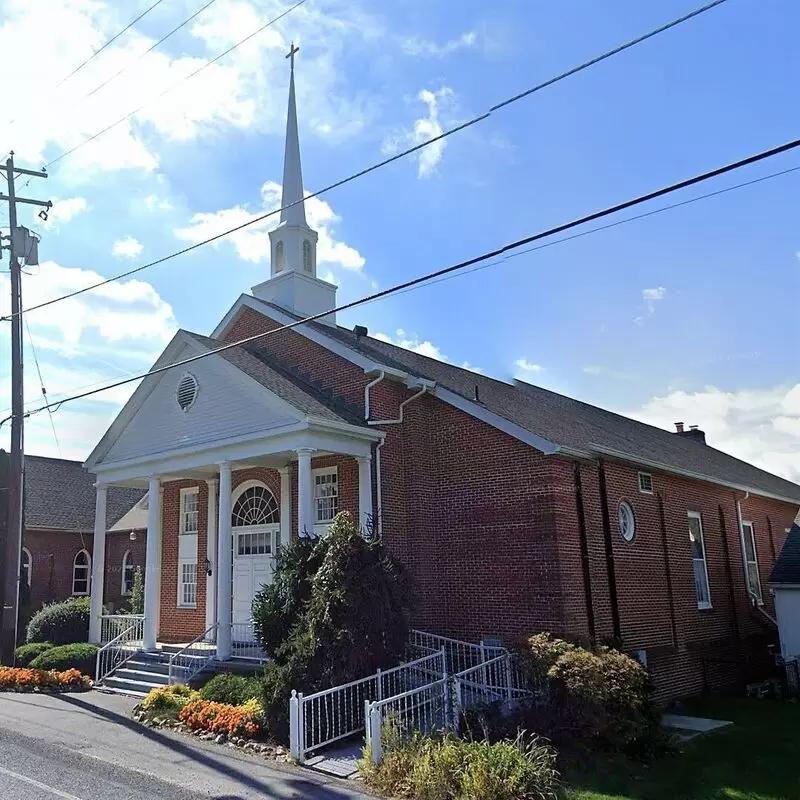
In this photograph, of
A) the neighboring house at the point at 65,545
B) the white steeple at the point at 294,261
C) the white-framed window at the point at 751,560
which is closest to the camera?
the white steeple at the point at 294,261

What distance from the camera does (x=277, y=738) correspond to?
11148 mm

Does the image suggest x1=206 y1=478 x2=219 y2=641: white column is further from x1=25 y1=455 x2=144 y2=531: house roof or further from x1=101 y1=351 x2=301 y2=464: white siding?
x1=25 y1=455 x2=144 y2=531: house roof

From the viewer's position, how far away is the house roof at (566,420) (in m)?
17.1

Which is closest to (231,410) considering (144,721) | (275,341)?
(275,341)

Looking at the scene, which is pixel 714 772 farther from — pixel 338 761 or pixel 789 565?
pixel 789 565

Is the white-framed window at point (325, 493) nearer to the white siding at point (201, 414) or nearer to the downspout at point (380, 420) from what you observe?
the downspout at point (380, 420)

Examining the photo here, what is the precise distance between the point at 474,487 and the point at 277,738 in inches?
262

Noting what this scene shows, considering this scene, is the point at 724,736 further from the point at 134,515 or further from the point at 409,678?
the point at 134,515

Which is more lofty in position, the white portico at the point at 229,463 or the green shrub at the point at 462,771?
the white portico at the point at 229,463

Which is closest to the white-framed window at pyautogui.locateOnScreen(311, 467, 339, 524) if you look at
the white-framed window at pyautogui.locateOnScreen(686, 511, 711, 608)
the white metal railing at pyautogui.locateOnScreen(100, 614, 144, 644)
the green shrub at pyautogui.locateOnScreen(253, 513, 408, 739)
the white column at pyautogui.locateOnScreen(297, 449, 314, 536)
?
the white column at pyautogui.locateOnScreen(297, 449, 314, 536)

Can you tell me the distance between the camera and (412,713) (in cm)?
1078

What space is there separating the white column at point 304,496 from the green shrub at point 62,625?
8.94 metres

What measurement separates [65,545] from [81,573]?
143 centimetres


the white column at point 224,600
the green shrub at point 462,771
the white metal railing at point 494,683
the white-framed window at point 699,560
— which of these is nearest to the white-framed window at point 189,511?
the white column at point 224,600
